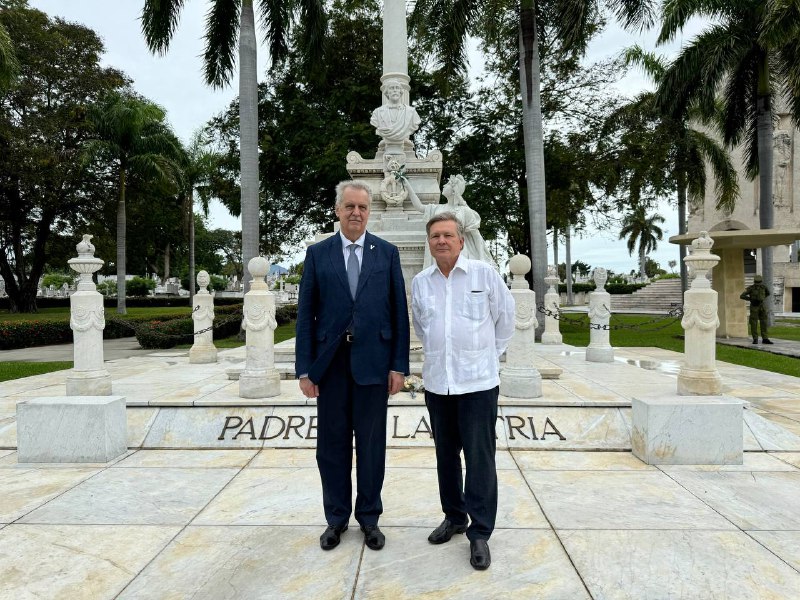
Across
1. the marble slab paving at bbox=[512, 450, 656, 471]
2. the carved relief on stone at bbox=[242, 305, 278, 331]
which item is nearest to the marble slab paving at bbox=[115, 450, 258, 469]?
the carved relief on stone at bbox=[242, 305, 278, 331]

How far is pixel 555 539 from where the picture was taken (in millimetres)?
3045

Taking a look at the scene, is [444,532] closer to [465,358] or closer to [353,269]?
[465,358]

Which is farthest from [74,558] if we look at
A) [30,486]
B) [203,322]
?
[203,322]

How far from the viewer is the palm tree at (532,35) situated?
42.4 ft

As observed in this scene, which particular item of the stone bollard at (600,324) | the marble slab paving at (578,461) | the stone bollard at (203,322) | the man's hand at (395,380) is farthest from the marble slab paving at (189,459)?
the stone bollard at (600,324)

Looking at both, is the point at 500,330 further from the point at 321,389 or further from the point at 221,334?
the point at 221,334

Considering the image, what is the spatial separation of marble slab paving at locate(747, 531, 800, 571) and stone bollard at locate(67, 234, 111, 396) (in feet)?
20.9

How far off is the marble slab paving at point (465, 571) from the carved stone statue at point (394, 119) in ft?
28.3

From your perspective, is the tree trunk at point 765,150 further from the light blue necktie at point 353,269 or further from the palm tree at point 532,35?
the light blue necktie at point 353,269

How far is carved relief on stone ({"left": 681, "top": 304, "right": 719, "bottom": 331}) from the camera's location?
218 inches

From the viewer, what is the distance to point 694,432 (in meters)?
4.41

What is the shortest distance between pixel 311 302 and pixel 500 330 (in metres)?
1.15

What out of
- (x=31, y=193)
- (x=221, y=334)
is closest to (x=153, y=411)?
(x=221, y=334)

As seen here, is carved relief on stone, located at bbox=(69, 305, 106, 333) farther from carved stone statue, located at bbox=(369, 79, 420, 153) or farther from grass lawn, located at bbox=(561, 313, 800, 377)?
grass lawn, located at bbox=(561, 313, 800, 377)
